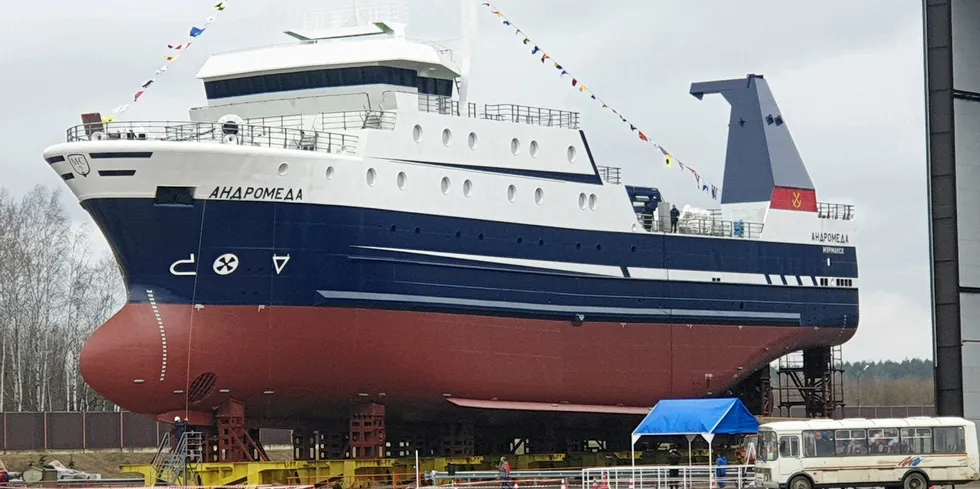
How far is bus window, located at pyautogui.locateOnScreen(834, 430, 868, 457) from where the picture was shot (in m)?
37.2

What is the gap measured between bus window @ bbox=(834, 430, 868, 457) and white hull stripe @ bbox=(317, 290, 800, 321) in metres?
9.89

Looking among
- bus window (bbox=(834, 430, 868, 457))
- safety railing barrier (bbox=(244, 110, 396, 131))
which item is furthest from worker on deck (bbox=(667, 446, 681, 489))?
safety railing barrier (bbox=(244, 110, 396, 131))

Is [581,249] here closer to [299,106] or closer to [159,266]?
[299,106]

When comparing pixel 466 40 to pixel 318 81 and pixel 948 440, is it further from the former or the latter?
pixel 948 440

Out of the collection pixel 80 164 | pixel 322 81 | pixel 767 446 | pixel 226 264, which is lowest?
pixel 767 446

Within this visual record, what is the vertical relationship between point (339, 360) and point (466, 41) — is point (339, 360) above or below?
below

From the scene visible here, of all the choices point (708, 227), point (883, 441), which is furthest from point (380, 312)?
point (708, 227)

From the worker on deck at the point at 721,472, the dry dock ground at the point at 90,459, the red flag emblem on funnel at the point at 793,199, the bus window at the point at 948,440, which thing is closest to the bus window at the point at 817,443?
the bus window at the point at 948,440

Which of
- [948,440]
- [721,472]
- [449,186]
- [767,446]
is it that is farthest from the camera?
[449,186]

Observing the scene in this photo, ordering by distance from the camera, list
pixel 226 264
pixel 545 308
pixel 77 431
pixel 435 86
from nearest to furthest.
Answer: pixel 226 264, pixel 545 308, pixel 435 86, pixel 77 431

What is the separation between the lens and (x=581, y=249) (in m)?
46.0

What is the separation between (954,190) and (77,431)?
107 feet

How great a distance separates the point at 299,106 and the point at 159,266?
22.8ft

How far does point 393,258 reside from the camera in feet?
135
